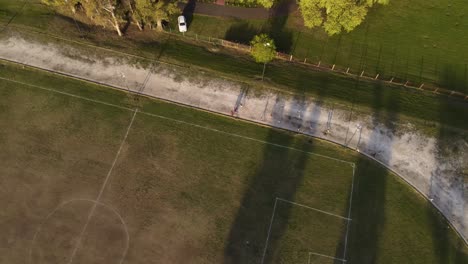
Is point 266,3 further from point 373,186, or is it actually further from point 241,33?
point 373,186

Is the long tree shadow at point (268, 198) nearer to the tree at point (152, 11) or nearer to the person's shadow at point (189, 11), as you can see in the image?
the person's shadow at point (189, 11)

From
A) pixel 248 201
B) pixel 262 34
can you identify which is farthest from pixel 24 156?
pixel 262 34

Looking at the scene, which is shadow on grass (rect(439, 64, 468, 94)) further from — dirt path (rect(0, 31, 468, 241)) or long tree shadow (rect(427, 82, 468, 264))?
dirt path (rect(0, 31, 468, 241))

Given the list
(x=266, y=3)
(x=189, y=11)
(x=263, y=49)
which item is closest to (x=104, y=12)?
(x=189, y=11)

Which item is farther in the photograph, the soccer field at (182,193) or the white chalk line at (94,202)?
the soccer field at (182,193)

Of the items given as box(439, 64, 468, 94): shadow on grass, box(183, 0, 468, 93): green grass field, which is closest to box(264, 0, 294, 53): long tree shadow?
box(183, 0, 468, 93): green grass field

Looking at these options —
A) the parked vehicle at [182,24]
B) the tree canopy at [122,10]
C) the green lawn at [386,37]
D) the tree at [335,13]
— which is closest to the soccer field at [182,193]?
the tree canopy at [122,10]
